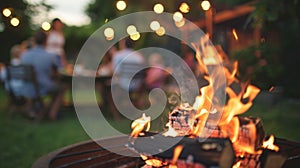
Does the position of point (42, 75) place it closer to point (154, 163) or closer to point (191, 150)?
point (154, 163)

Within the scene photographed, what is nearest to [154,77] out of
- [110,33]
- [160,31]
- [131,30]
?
[160,31]

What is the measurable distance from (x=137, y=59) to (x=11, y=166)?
3887 millimetres

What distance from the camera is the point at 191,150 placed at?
→ 2178 millimetres

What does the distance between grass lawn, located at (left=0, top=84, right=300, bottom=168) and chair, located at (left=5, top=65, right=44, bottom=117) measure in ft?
0.86

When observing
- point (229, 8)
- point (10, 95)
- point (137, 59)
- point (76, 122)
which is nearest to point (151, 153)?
point (76, 122)

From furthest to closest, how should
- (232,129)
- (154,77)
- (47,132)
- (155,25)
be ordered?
1. (155,25)
2. (154,77)
3. (47,132)
4. (232,129)

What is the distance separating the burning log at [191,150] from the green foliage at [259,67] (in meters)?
5.52

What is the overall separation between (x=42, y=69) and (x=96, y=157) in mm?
4252

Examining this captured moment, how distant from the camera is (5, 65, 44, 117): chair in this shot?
21.8 ft

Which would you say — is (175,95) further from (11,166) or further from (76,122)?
(76,122)

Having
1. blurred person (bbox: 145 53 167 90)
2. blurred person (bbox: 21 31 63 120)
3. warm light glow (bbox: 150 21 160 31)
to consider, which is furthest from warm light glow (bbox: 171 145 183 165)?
warm light glow (bbox: 150 21 160 31)

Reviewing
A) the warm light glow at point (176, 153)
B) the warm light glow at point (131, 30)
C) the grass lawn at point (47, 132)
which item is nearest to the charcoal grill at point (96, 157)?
the warm light glow at point (176, 153)

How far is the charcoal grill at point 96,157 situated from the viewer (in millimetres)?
2660

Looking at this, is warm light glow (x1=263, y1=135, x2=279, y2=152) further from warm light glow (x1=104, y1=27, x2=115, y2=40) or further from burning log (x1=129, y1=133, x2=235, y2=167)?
warm light glow (x1=104, y1=27, x2=115, y2=40)
